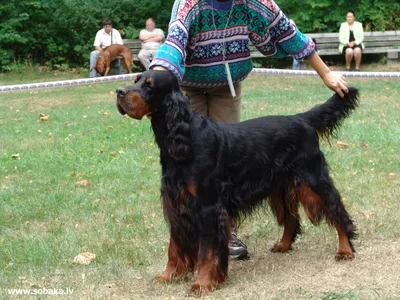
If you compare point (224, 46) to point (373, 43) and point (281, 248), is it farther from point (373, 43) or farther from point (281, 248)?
point (373, 43)

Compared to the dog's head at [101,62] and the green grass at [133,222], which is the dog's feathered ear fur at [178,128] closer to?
the green grass at [133,222]

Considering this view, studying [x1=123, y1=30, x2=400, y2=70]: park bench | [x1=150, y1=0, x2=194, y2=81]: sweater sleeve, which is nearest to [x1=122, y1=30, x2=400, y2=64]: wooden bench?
[x1=123, y1=30, x2=400, y2=70]: park bench

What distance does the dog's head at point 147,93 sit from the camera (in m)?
3.63

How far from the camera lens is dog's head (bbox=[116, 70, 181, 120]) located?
363 centimetres

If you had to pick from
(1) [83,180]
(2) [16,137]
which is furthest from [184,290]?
(2) [16,137]

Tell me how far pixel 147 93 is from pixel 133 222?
210cm

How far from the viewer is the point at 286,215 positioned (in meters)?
4.82

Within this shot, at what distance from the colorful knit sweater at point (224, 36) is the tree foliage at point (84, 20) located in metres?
15.8

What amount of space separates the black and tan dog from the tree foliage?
1600 cm

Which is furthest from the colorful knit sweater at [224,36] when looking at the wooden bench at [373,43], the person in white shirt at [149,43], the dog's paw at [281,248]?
the wooden bench at [373,43]

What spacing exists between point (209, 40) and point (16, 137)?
5.71 m

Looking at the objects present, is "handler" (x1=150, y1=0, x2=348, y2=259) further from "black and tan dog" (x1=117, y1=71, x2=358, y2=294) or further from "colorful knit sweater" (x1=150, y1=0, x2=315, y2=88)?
"black and tan dog" (x1=117, y1=71, x2=358, y2=294)

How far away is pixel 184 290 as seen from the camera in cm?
410

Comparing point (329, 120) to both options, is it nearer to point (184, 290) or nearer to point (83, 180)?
point (184, 290)
